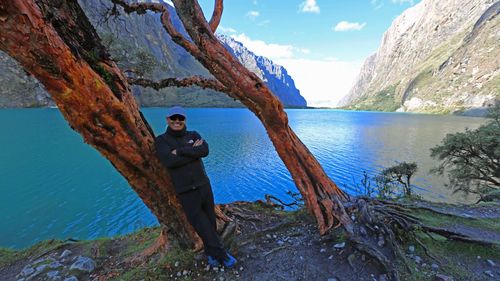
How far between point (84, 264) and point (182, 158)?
12.1 feet

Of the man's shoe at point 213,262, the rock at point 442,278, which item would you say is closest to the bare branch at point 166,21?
the man's shoe at point 213,262

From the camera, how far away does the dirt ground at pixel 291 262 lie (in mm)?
3854

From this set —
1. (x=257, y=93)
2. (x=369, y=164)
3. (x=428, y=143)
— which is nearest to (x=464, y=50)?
(x=428, y=143)

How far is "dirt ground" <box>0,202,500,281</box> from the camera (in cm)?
385

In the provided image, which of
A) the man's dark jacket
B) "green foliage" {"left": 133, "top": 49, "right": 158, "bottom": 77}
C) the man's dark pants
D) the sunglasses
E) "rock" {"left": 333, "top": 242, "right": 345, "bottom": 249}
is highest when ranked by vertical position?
"green foliage" {"left": 133, "top": 49, "right": 158, "bottom": 77}

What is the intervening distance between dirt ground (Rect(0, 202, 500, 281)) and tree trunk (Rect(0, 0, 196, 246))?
949 mm

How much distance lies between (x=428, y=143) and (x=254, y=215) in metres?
51.3

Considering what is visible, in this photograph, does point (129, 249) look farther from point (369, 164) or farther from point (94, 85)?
point (369, 164)

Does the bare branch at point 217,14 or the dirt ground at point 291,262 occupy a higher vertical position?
the bare branch at point 217,14

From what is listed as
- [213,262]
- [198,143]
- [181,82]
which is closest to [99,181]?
[181,82]

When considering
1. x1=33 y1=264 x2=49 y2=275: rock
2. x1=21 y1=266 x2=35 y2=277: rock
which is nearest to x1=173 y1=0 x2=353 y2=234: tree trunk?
x1=33 y1=264 x2=49 y2=275: rock

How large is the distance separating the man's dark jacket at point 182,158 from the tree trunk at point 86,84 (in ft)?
0.96

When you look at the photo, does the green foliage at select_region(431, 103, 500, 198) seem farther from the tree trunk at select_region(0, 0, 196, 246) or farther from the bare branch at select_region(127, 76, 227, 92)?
the tree trunk at select_region(0, 0, 196, 246)

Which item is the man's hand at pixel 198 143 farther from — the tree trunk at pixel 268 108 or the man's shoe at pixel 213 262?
the man's shoe at pixel 213 262
